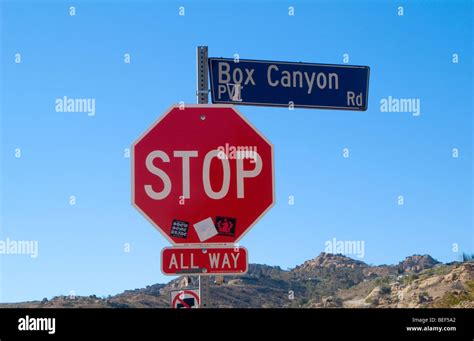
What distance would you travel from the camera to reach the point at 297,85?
746 centimetres

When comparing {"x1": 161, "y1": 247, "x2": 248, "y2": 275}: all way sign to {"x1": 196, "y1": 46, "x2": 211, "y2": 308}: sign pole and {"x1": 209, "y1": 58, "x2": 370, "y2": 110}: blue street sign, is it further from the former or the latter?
{"x1": 209, "y1": 58, "x2": 370, "y2": 110}: blue street sign

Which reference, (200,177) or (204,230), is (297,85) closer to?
(200,177)

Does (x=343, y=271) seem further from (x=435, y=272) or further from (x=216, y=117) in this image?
(x=216, y=117)

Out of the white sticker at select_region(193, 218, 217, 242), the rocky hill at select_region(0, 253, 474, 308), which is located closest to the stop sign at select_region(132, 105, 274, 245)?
the white sticker at select_region(193, 218, 217, 242)

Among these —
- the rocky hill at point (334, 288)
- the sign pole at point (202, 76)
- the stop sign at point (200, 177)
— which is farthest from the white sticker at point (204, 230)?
the rocky hill at point (334, 288)

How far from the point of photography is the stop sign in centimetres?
556

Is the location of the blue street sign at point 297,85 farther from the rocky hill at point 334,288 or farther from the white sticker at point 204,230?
the rocky hill at point 334,288

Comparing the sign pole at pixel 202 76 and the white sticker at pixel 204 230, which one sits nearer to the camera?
the white sticker at pixel 204 230

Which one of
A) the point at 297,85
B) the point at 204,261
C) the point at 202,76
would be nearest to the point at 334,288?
the point at 297,85

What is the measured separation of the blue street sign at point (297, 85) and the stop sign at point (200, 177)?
1.44 meters

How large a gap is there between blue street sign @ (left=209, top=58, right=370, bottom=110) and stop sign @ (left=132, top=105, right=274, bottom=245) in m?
1.44

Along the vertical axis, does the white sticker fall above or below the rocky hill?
above

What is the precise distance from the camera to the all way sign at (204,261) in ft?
18.1

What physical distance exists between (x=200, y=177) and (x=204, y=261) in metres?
0.64
